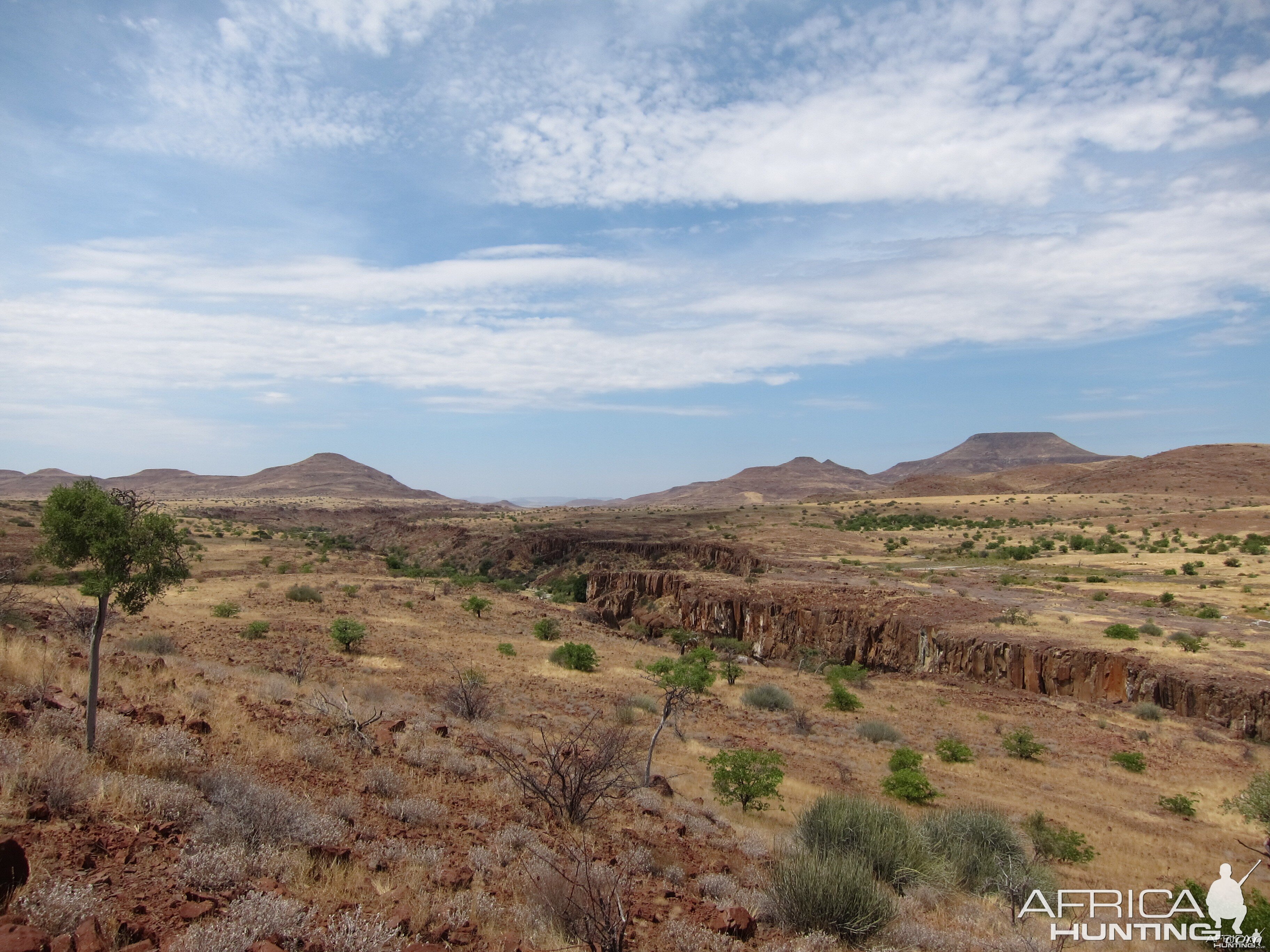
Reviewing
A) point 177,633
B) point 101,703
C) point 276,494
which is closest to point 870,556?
point 177,633

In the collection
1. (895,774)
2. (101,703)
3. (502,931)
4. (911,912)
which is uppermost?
(101,703)

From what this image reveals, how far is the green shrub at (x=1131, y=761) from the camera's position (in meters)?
16.5

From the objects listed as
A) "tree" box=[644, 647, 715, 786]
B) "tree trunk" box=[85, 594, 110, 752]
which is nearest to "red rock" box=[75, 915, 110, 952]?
"tree trunk" box=[85, 594, 110, 752]

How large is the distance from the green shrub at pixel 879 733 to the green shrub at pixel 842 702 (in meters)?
3.05

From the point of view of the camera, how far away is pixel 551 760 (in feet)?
28.4

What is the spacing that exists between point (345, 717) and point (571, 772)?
13.8 feet

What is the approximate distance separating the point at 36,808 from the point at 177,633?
18.5m

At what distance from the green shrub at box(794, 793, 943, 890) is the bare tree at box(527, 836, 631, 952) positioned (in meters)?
2.74

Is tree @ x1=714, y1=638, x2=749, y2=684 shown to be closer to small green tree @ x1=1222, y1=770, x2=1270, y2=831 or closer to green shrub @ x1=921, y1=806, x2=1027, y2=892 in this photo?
small green tree @ x1=1222, y1=770, x2=1270, y2=831

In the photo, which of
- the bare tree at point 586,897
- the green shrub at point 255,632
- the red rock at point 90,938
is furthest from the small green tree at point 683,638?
the red rock at point 90,938

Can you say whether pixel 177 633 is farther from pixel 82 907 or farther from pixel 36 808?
pixel 82 907

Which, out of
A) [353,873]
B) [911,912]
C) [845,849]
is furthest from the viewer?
[845,849]

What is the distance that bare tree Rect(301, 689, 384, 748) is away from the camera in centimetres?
1002

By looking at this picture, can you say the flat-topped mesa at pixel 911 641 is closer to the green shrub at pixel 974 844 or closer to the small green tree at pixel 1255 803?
the small green tree at pixel 1255 803
